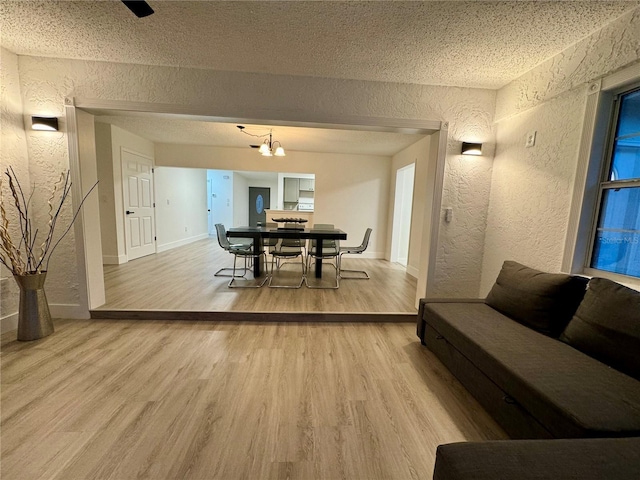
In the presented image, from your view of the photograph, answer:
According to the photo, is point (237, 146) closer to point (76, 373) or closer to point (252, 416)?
point (76, 373)

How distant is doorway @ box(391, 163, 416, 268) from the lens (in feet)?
18.5

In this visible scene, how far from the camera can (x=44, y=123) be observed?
96.0 inches

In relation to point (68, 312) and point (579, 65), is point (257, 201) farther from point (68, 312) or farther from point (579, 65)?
point (579, 65)

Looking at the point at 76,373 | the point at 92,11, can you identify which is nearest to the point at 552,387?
the point at 76,373

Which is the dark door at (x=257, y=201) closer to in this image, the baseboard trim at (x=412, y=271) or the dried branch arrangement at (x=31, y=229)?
the baseboard trim at (x=412, y=271)

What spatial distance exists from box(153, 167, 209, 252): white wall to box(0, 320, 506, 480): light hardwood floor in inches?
158

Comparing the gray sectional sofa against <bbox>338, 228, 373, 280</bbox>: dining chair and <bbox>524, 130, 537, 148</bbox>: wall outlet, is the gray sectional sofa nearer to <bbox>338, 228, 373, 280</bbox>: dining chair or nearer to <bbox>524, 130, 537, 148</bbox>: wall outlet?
<bbox>524, 130, 537, 148</bbox>: wall outlet

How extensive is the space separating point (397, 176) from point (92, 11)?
195 inches

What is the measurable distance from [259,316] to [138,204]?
4.08 meters

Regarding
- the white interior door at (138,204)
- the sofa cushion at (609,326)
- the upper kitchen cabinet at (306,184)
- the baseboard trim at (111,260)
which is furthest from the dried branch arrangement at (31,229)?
the upper kitchen cabinet at (306,184)

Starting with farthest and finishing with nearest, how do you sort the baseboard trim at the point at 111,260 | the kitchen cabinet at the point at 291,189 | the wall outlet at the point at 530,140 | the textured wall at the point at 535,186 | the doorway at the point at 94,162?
the kitchen cabinet at the point at 291,189, the baseboard trim at the point at 111,260, the doorway at the point at 94,162, the wall outlet at the point at 530,140, the textured wall at the point at 535,186

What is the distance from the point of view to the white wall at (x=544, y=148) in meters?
1.81

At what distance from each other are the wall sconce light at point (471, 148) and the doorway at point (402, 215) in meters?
2.83

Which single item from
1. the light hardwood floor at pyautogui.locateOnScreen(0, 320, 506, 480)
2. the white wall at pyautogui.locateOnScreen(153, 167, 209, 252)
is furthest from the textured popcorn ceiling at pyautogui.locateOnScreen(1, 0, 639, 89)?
the white wall at pyautogui.locateOnScreen(153, 167, 209, 252)
